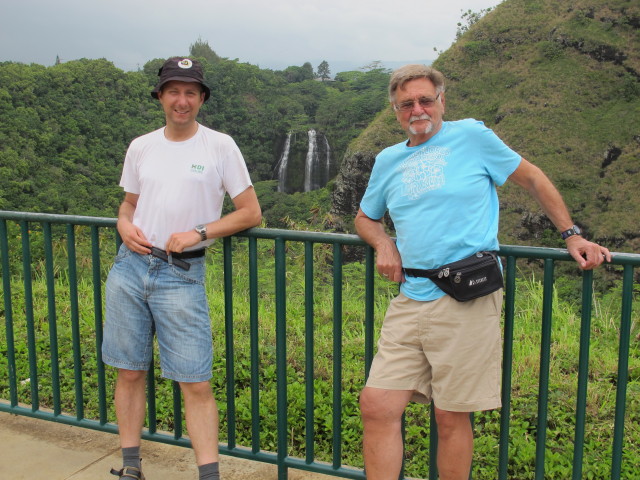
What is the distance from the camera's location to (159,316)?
2.38 metres

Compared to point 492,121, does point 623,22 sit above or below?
above

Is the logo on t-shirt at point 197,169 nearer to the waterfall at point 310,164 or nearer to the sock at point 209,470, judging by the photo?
the sock at point 209,470

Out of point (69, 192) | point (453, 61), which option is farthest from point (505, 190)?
Answer: point (69, 192)

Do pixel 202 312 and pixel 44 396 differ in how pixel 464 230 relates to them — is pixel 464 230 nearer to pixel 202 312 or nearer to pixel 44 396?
pixel 202 312

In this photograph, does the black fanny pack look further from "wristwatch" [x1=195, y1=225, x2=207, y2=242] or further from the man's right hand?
the man's right hand

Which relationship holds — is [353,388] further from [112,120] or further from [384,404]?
[112,120]

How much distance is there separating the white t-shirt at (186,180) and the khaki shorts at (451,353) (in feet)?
2.44

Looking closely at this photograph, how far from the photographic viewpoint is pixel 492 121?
147 feet

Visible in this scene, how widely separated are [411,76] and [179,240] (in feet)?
2.98

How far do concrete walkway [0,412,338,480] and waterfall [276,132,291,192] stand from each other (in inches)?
2153

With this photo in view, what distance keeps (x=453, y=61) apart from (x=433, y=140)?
5012cm

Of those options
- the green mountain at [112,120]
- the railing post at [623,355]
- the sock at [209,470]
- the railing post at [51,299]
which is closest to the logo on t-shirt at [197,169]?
the railing post at [51,299]

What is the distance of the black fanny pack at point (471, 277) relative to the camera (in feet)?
6.60

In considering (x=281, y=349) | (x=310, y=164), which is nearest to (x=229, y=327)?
(x=281, y=349)
